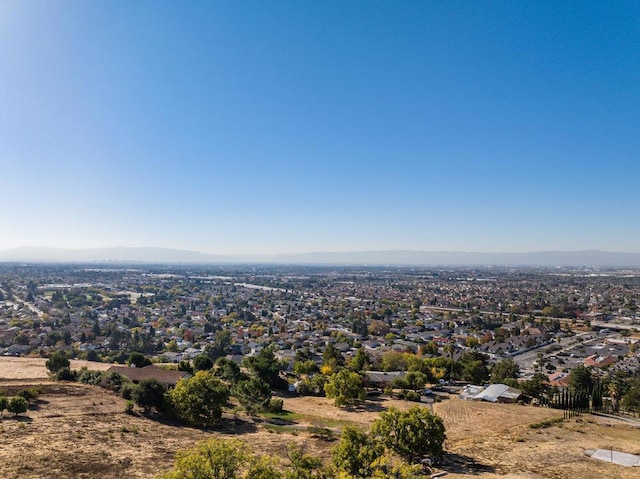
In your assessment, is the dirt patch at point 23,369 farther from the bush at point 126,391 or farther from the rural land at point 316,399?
the bush at point 126,391

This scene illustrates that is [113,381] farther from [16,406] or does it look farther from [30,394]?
[16,406]

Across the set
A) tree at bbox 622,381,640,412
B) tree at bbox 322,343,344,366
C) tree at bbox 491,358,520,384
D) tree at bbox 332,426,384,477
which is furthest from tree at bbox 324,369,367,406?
tree at bbox 622,381,640,412

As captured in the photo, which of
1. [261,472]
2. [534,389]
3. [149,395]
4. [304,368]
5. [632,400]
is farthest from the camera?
[304,368]

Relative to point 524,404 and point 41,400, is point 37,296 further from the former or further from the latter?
point 524,404

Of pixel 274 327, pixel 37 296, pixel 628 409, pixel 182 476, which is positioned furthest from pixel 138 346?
pixel 37 296

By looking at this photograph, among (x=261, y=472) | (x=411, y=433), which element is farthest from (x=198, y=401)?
(x=261, y=472)
